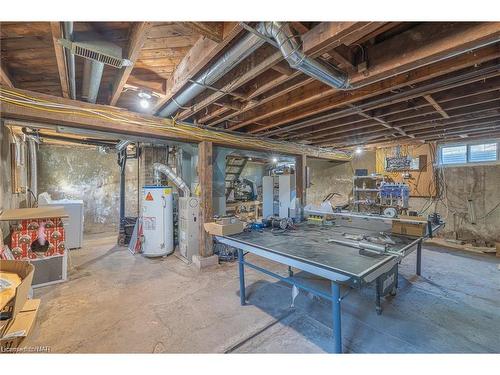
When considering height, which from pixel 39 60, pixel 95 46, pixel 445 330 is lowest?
pixel 445 330

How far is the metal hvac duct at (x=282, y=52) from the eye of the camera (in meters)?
1.36

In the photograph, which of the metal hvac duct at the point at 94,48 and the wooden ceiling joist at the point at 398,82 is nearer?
the metal hvac duct at the point at 94,48

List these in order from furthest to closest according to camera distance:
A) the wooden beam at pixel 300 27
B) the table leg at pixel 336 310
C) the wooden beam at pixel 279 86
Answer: the wooden beam at pixel 279 86
the table leg at pixel 336 310
the wooden beam at pixel 300 27

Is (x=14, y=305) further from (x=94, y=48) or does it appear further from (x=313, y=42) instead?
(x=313, y=42)

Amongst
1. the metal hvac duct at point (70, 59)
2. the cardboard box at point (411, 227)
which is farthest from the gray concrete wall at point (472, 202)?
the metal hvac duct at point (70, 59)

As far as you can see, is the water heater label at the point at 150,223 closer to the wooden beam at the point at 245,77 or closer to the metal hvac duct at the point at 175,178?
the metal hvac duct at the point at 175,178

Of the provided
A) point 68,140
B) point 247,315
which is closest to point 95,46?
point 247,315

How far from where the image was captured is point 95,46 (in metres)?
1.54

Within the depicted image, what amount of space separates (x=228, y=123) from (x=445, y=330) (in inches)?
148

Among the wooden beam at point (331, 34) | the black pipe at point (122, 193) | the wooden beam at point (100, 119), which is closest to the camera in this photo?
the wooden beam at point (331, 34)

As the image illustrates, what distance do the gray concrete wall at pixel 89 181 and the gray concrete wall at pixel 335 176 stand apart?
5.50 meters

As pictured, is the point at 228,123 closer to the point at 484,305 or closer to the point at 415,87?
the point at 415,87

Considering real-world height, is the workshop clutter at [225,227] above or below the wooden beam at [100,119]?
below

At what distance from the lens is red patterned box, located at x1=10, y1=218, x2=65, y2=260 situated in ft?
9.18
